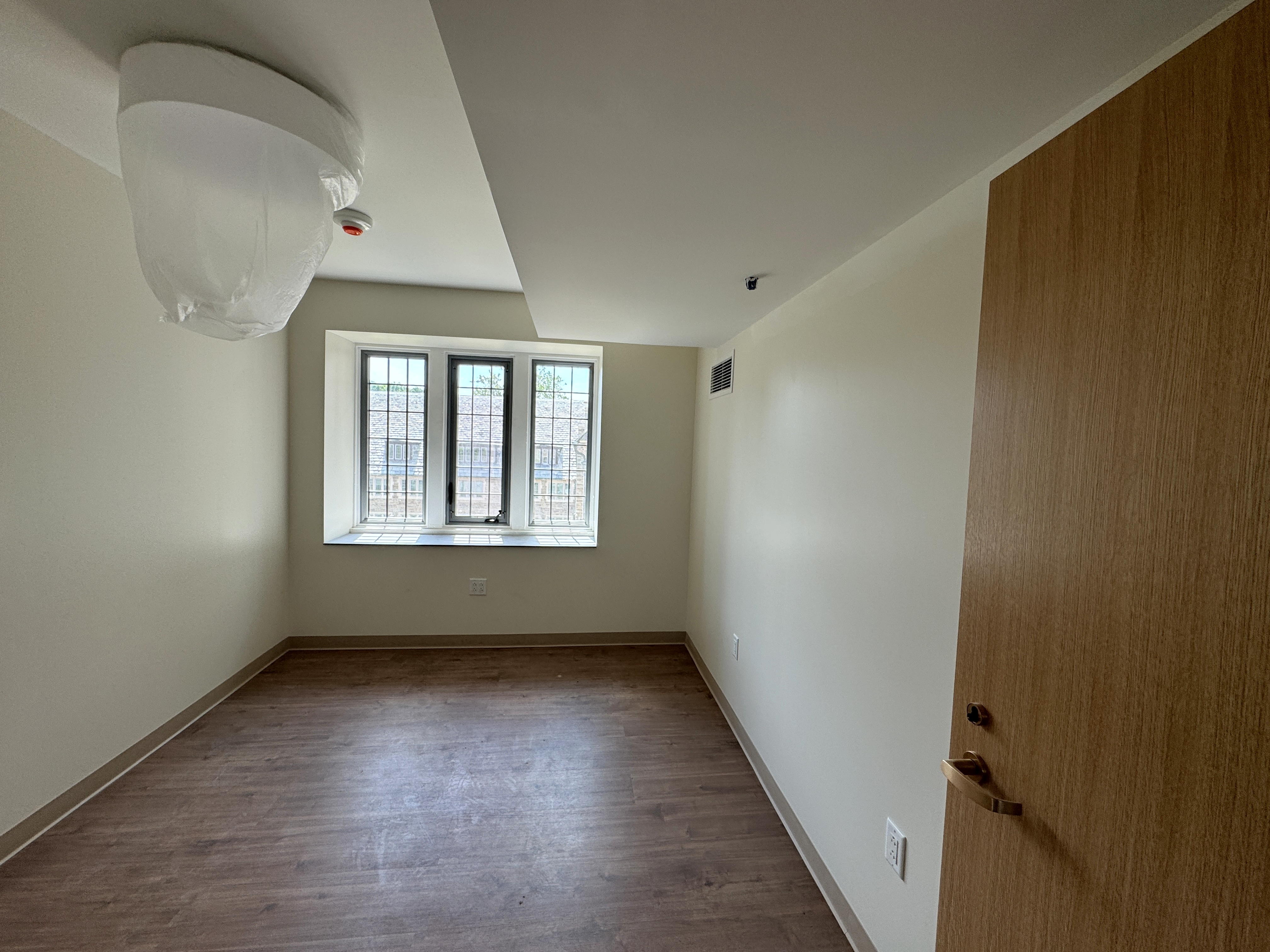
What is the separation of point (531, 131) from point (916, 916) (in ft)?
6.26

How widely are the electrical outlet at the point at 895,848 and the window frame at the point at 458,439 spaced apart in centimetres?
300

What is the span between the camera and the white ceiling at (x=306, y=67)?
→ 1131 mm

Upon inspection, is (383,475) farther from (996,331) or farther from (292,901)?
(996,331)

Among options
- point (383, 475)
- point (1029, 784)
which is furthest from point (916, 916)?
point (383, 475)

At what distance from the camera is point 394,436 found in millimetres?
3680

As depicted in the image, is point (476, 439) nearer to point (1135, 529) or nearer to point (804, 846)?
point (804, 846)

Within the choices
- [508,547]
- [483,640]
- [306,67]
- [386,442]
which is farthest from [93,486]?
[483,640]

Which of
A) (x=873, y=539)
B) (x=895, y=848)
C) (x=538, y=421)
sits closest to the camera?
(x=895, y=848)

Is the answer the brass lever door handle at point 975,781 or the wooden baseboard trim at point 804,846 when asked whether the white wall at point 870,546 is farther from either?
the brass lever door handle at point 975,781

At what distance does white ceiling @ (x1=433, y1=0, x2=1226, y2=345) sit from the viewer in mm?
694

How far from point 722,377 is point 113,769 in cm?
321

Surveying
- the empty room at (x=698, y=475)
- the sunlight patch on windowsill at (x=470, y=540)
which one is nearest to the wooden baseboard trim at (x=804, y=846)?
the empty room at (x=698, y=475)

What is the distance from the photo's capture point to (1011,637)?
2.69 feet

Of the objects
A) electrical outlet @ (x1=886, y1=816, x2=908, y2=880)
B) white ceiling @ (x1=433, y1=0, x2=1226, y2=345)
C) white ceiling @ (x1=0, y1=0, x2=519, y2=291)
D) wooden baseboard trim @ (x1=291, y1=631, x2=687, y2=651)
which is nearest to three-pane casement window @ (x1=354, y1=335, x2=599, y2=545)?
wooden baseboard trim @ (x1=291, y1=631, x2=687, y2=651)
